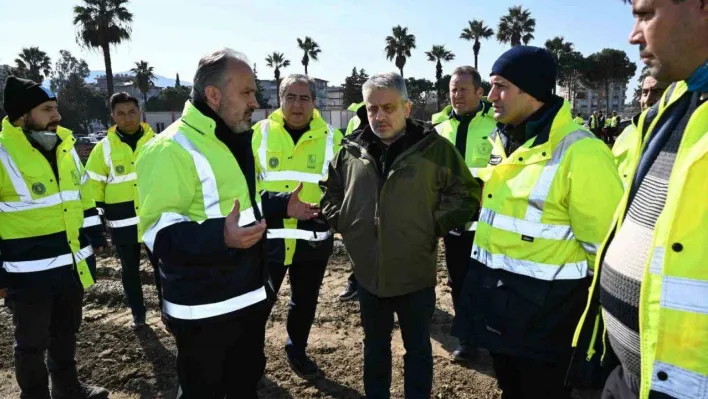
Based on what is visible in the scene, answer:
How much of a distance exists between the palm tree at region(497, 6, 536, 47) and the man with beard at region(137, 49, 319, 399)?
2044 inches

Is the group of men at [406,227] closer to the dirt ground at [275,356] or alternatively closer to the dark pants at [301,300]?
the dark pants at [301,300]

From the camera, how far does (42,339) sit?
3.06 metres

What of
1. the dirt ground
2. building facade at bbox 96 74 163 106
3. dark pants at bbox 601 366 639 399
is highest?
Result: building facade at bbox 96 74 163 106

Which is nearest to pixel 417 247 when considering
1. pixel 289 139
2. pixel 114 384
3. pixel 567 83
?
pixel 289 139

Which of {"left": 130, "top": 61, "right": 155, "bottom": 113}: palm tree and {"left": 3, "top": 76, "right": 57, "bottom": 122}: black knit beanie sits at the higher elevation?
{"left": 130, "top": 61, "right": 155, "bottom": 113}: palm tree

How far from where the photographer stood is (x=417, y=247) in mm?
2818

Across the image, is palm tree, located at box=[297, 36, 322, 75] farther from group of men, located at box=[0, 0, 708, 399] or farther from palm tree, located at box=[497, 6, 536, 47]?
group of men, located at box=[0, 0, 708, 399]

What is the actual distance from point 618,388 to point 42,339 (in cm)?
341

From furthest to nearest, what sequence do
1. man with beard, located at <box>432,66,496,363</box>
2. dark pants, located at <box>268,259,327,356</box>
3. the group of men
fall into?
man with beard, located at <box>432,66,496,363</box> < dark pants, located at <box>268,259,327,356</box> < the group of men

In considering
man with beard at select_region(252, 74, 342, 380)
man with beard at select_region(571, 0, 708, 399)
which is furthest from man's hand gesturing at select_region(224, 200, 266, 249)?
man with beard at select_region(252, 74, 342, 380)

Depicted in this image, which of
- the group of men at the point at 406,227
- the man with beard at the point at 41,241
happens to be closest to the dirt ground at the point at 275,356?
the group of men at the point at 406,227

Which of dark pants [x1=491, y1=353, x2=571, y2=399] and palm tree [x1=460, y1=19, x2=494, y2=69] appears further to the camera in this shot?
palm tree [x1=460, y1=19, x2=494, y2=69]

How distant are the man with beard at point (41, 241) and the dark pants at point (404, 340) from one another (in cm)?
211

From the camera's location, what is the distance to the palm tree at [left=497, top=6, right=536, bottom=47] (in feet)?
158
